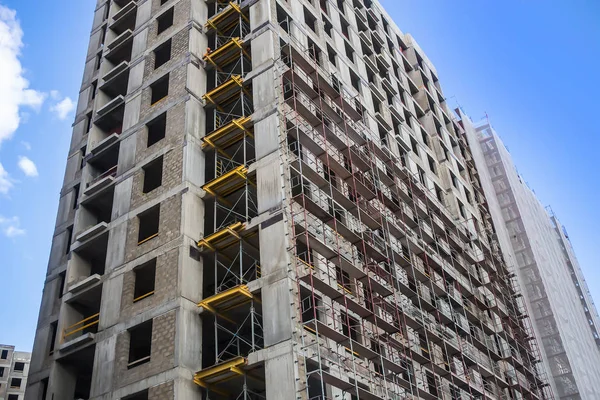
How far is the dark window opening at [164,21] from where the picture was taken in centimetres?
4059

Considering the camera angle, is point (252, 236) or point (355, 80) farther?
point (355, 80)

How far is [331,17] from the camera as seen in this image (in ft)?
149

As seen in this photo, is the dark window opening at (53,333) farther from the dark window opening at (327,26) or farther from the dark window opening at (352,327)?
the dark window opening at (327,26)

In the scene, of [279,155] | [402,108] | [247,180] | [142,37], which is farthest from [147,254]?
[402,108]

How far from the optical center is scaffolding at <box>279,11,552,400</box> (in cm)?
2812

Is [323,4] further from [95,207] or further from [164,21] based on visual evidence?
[95,207]

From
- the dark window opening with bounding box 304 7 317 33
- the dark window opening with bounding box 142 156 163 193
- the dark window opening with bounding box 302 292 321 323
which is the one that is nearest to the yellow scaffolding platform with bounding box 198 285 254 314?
the dark window opening with bounding box 302 292 321 323

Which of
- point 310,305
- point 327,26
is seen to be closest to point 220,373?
point 310,305

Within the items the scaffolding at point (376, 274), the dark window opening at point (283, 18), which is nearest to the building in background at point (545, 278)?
the scaffolding at point (376, 274)

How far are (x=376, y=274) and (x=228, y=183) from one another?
890cm

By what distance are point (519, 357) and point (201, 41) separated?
Answer: 29.6 m

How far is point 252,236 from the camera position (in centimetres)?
2873

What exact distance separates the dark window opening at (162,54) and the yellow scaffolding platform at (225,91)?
6415mm

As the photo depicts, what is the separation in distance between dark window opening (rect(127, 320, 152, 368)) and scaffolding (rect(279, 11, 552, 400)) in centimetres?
682
